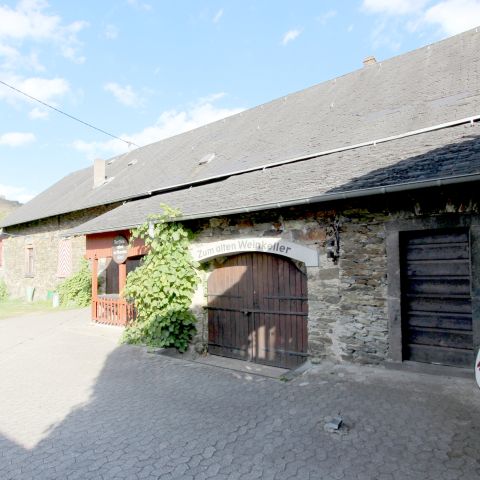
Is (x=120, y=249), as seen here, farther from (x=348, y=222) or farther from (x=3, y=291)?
(x=3, y=291)

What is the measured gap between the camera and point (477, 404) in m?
3.88

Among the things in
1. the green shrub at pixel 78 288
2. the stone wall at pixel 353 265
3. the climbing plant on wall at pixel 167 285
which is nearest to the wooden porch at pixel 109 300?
the climbing plant on wall at pixel 167 285

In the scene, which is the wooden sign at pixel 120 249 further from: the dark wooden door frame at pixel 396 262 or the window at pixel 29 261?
the window at pixel 29 261

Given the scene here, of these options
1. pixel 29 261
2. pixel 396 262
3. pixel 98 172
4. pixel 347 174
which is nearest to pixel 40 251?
pixel 29 261

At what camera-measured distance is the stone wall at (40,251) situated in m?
14.4

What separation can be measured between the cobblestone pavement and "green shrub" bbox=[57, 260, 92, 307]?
7.84m

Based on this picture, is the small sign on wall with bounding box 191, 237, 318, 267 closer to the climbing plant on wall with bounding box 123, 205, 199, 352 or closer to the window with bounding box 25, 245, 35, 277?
the climbing plant on wall with bounding box 123, 205, 199, 352

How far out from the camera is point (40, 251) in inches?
651

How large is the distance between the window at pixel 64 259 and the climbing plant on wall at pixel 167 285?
854 centimetres

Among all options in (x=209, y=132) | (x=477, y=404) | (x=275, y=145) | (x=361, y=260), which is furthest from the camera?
(x=209, y=132)

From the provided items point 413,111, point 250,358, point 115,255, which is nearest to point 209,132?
point 115,255

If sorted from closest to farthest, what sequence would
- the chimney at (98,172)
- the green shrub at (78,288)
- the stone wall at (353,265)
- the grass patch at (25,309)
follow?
1. the stone wall at (353,265)
2. the grass patch at (25,309)
3. the green shrub at (78,288)
4. the chimney at (98,172)

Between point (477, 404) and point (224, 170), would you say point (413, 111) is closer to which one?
point (224, 170)

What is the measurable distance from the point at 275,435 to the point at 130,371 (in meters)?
2.96
